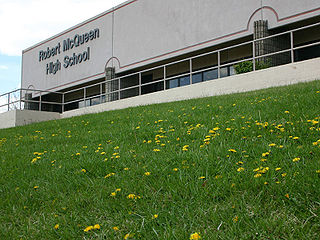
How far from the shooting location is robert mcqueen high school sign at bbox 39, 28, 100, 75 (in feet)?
85.0

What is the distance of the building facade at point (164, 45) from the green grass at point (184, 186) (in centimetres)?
868

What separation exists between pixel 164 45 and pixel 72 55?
32.7 feet

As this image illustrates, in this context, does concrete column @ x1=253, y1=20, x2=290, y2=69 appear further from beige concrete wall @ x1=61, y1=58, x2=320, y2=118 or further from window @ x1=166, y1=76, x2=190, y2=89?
window @ x1=166, y1=76, x2=190, y2=89

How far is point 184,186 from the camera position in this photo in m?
3.63

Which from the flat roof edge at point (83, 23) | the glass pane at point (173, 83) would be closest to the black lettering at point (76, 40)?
the flat roof edge at point (83, 23)

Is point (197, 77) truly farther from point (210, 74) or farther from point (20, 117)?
point (20, 117)

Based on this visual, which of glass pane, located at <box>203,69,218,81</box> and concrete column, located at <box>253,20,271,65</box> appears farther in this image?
glass pane, located at <box>203,69,218,81</box>

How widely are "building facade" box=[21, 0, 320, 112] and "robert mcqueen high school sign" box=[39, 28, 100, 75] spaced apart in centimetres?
8

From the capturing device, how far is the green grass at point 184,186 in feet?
9.61

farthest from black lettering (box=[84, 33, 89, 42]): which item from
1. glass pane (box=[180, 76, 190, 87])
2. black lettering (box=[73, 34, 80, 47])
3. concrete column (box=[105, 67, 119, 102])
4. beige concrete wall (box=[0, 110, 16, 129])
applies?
glass pane (box=[180, 76, 190, 87])

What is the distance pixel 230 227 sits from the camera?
9.18 feet

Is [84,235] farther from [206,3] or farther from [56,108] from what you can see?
[56,108]

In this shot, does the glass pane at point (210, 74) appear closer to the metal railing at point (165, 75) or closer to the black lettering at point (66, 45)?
the metal railing at point (165, 75)

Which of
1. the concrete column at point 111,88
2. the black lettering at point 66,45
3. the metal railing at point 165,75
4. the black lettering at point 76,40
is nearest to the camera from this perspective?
the metal railing at point 165,75
